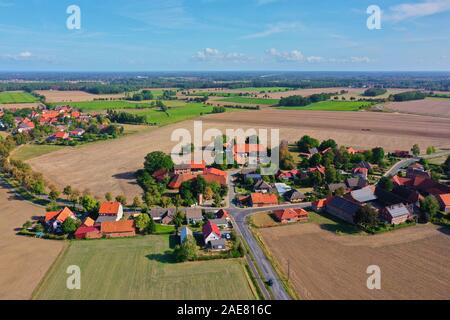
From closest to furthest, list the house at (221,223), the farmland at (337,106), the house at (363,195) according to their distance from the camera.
→ the house at (221,223) → the house at (363,195) → the farmland at (337,106)

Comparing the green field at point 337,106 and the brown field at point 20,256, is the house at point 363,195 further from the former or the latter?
the green field at point 337,106

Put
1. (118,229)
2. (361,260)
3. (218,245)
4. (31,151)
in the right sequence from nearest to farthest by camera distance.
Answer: (361,260)
(218,245)
(118,229)
(31,151)

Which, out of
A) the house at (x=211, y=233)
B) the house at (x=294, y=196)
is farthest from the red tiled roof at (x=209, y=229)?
the house at (x=294, y=196)

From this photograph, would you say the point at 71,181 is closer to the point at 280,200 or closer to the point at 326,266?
the point at 280,200

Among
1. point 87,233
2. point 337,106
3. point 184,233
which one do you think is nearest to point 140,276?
point 184,233

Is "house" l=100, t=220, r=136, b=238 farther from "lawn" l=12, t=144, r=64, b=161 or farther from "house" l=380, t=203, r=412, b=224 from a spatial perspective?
"lawn" l=12, t=144, r=64, b=161

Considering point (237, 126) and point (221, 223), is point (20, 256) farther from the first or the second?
point (237, 126)

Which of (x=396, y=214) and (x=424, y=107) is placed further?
(x=424, y=107)
